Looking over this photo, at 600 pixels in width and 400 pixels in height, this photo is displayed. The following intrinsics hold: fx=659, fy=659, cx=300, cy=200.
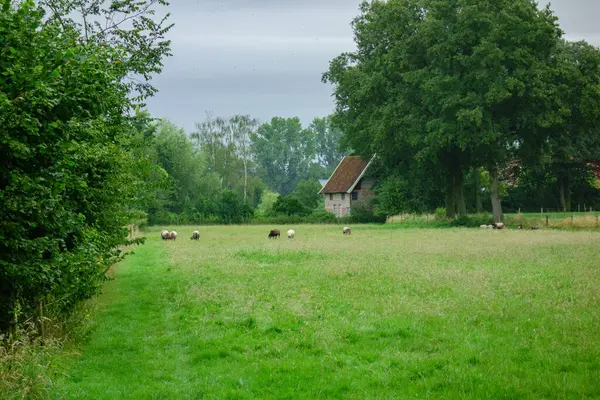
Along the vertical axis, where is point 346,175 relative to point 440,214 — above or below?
above

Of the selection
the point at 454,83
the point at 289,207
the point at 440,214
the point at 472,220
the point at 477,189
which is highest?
the point at 454,83

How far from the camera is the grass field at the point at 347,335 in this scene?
9.04m

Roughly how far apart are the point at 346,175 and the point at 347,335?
7501 cm

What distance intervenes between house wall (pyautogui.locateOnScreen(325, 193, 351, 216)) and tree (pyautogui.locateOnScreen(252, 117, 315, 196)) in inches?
2231

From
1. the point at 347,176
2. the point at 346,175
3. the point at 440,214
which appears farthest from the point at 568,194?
the point at 346,175

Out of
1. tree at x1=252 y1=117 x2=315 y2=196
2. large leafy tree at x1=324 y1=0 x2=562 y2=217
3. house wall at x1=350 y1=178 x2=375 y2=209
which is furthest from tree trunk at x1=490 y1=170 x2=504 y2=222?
tree at x1=252 y1=117 x2=315 y2=196

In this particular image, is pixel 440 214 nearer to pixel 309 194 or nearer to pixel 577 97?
pixel 577 97

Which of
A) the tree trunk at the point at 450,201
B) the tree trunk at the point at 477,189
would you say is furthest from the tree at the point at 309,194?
the tree trunk at the point at 450,201

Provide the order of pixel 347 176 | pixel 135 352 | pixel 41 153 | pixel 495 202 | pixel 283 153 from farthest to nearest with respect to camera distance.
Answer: pixel 283 153 < pixel 347 176 < pixel 495 202 < pixel 135 352 < pixel 41 153

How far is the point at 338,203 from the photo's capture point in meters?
87.2

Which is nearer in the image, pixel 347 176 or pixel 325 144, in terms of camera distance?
pixel 347 176

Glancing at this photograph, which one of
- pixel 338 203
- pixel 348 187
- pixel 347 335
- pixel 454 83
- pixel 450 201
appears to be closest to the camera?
pixel 347 335

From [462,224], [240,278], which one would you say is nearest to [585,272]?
[240,278]

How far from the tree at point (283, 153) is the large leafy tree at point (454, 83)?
292 feet
